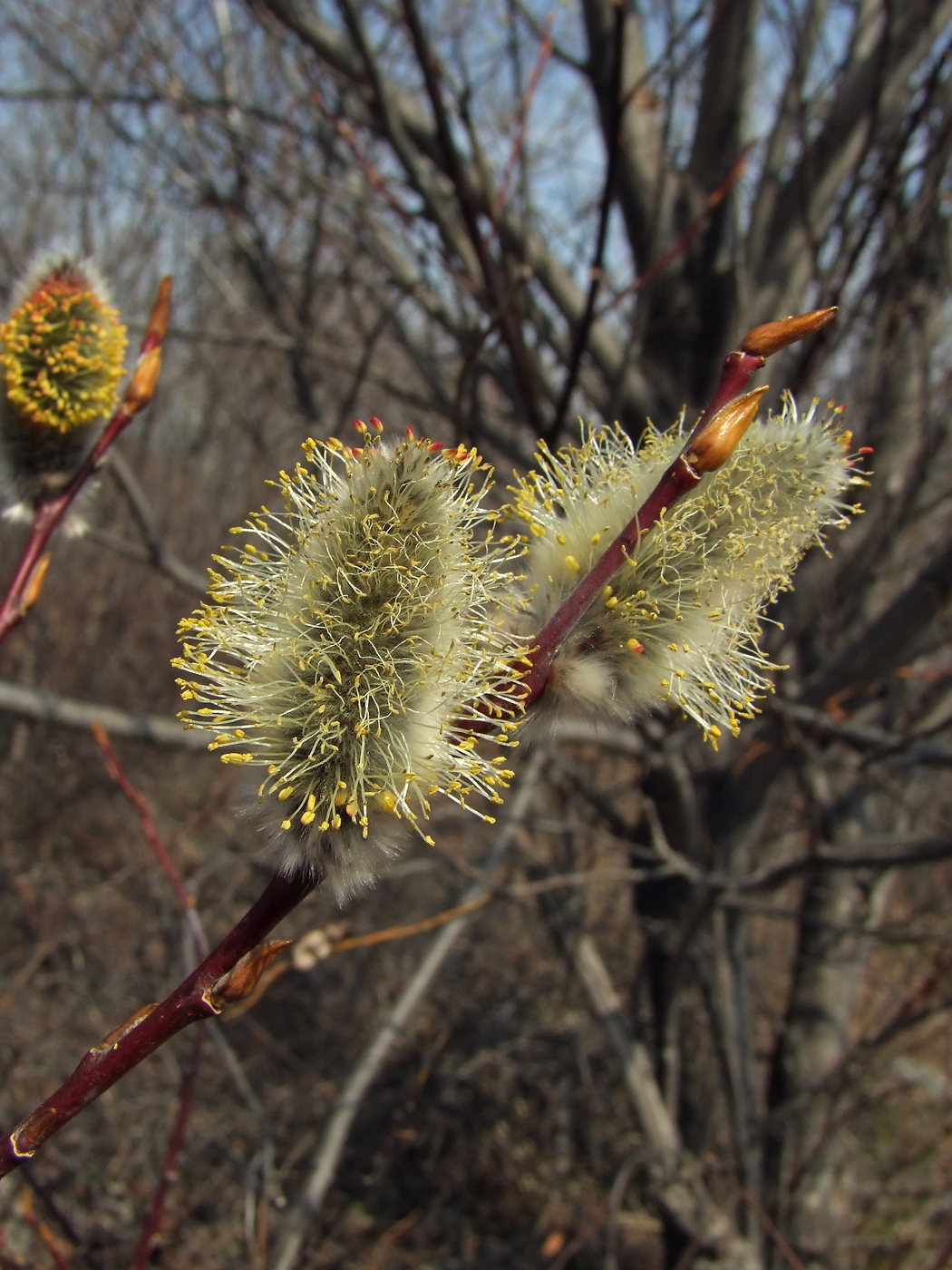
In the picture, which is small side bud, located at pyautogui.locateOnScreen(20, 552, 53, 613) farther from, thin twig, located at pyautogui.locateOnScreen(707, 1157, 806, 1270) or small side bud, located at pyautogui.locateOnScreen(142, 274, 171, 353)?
thin twig, located at pyautogui.locateOnScreen(707, 1157, 806, 1270)

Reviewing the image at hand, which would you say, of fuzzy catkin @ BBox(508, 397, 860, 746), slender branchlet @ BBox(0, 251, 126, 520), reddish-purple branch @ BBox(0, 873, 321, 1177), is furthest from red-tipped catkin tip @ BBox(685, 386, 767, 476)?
slender branchlet @ BBox(0, 251, 126, 520)

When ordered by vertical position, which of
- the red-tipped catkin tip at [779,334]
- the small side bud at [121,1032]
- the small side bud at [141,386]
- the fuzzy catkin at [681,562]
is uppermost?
the small side bud at [141,386]

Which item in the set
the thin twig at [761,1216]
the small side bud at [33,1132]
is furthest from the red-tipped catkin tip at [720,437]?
the thin twig at [761,1216]

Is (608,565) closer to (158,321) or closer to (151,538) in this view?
(158,321)

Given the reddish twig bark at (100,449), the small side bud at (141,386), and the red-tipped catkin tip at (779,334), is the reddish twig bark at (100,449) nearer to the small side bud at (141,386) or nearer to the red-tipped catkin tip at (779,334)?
the small side bud at (141,386)

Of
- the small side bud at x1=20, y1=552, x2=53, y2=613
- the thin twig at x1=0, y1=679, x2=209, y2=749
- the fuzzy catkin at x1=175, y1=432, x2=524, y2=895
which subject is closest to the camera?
the fuzzy catkin at x1=175, y1=432, x2=524, y2=895

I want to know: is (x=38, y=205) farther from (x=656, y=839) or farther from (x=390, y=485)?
(x=390, y=485)

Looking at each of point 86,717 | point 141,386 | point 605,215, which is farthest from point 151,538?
point 605,215
